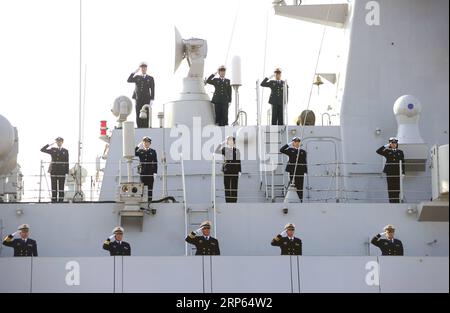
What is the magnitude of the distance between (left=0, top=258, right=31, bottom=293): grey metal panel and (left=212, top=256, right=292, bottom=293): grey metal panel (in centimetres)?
241

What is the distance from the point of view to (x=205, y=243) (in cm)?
1638

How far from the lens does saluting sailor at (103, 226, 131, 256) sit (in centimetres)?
1641

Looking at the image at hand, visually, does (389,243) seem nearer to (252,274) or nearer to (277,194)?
(252,274)

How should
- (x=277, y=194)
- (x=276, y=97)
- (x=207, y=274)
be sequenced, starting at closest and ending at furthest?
(x=207, y=274), (x=277, y=194), (x=276, y=97)

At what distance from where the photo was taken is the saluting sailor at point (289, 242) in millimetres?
16375

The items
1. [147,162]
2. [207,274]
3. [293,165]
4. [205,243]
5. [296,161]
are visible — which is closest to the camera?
[207,274]

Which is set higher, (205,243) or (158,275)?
(205,243)

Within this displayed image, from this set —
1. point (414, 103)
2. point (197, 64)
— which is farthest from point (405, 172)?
point (197, 64)

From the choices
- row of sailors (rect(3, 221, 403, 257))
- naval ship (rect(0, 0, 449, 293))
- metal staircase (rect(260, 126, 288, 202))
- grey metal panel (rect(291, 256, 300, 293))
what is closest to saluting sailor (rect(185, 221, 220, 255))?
row of sailors (rect(3, 221, 403, 257))

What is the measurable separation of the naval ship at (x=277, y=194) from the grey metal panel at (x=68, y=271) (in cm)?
1

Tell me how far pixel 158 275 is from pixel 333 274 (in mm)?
2263

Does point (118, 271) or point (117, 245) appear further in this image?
point (117, 245)

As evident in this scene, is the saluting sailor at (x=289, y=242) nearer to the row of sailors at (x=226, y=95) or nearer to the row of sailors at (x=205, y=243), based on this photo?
the row of sailors at (x=205, y=243)

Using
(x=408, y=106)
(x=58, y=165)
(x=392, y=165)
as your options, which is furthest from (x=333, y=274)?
(x=58, y=165)
